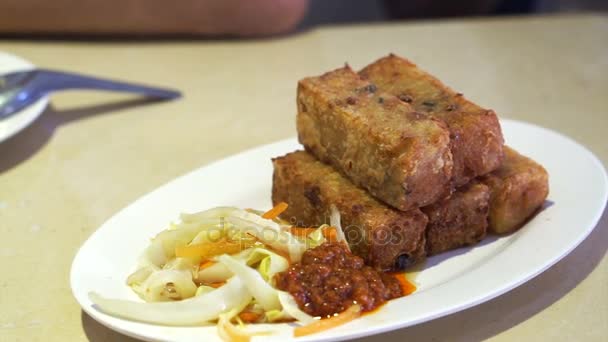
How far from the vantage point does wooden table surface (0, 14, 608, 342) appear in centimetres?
198

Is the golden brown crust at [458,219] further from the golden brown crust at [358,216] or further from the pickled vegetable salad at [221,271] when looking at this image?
the pickled vegetable salad at [221,271]

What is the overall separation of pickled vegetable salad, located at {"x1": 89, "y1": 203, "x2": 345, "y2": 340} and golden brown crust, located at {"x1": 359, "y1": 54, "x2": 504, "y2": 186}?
388 mm

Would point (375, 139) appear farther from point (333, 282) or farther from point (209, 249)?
point (209, 249)

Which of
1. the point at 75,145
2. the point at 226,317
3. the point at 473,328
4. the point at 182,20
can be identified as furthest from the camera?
the point at 182,20

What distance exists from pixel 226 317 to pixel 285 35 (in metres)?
2.75

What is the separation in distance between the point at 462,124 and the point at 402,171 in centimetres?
28

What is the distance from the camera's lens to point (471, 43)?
4035mm

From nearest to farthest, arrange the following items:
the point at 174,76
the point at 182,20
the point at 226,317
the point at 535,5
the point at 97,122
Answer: the point at 226,317, the point at 97,122, the point at 174,76, the point at 182,20, the point at 535,5

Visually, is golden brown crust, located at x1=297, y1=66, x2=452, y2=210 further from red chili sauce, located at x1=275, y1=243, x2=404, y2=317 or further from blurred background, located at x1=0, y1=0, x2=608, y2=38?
blurred background, located at x1=0, y1=0, x2=608, y2=38

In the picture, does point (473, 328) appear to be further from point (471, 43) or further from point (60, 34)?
point (60, 34)

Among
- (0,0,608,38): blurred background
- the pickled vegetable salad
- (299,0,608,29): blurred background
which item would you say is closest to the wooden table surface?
(0,0,608,38): blurred background

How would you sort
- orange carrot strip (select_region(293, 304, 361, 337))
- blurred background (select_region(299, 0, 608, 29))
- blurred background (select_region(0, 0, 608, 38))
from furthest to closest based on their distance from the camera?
blurred background (select_region(299, 0, 608, 29)) → blurred background (select_region(0, 0, 608, 38)) → orange carrot strip (select_region(293, 304, 361, 337))

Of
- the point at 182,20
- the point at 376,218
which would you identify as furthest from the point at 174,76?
the point at 376,218

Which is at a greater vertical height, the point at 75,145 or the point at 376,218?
the point at 376,218
